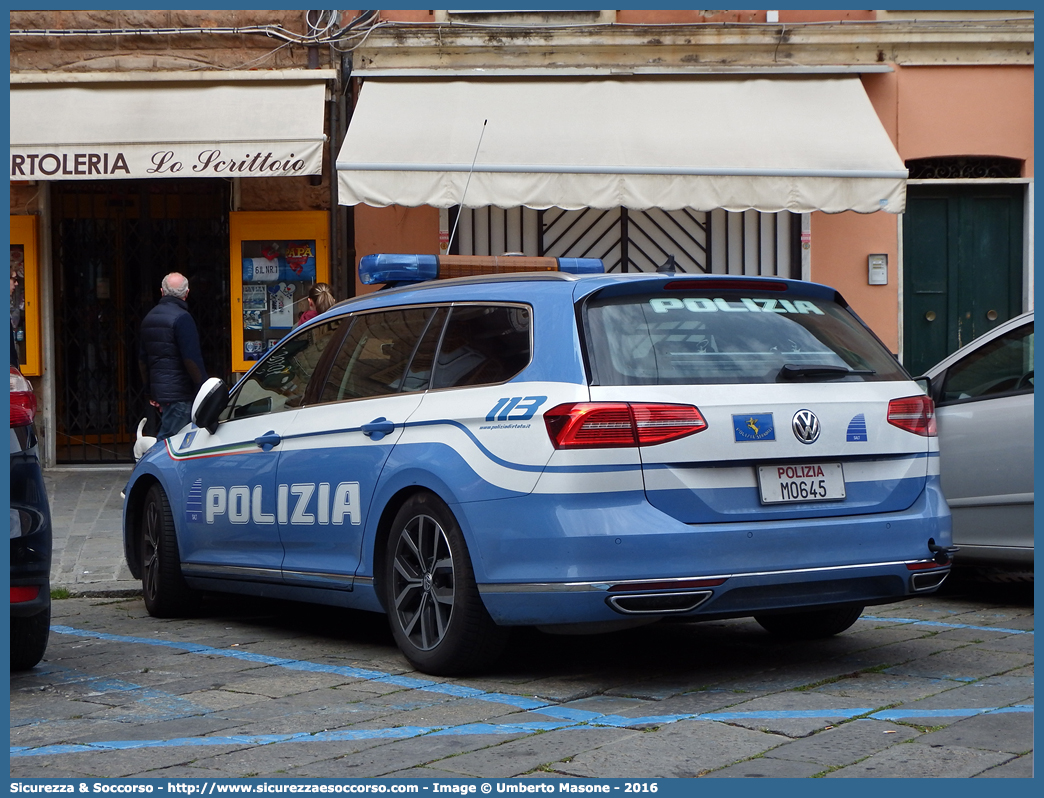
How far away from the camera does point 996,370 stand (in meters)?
7.43

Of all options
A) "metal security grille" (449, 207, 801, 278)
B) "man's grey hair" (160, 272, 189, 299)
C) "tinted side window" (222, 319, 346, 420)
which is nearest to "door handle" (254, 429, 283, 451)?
"tinted side window" (222, 319, 346, 420)

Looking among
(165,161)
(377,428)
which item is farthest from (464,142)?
(377,428)

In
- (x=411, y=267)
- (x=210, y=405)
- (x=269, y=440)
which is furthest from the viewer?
(x=411, y=267)

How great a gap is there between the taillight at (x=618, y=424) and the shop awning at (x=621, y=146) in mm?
6903

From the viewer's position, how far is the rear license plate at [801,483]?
5191 millimetres


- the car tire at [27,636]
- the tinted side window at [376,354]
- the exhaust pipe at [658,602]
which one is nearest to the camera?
the exhaust pipe at [658,602]

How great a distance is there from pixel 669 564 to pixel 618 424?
0.53 meters

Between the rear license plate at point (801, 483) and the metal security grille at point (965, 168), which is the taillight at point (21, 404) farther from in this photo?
the metal security grille at point (965, 168)

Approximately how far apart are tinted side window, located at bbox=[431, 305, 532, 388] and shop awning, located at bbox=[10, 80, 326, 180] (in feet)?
22.3

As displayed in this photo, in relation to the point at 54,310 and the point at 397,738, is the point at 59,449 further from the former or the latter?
the point at 397,738

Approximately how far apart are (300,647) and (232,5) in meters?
9.21

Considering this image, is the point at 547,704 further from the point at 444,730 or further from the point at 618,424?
the point at 618,424

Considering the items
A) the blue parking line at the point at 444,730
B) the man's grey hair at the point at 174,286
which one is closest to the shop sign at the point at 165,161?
the man's grey hair at the point at 174,286

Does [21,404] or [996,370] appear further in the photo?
[996,370]
